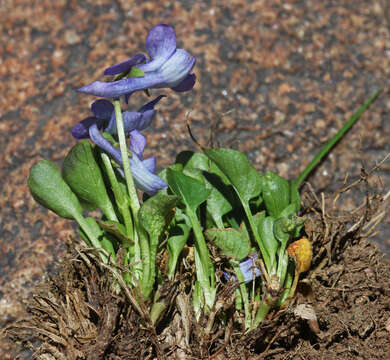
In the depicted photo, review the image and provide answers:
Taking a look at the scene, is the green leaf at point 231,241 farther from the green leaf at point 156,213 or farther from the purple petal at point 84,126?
the purple petal at point 84,126

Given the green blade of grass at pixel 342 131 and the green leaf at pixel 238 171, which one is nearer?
the green leaf at pixel 238 171

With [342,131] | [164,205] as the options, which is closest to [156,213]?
[164,205]

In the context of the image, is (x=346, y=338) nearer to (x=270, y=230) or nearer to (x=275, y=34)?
(x=270, y=230)

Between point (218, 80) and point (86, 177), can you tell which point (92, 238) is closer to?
point (86, 177)

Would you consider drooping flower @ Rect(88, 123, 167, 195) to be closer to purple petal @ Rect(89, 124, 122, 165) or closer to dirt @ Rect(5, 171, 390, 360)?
purple petal @ Rect(89, 124, 122, 165)

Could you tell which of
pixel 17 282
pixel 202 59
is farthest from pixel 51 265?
pixel 202 59

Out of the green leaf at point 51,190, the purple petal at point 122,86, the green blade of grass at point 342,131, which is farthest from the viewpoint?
the green blade of grass at point 342,131

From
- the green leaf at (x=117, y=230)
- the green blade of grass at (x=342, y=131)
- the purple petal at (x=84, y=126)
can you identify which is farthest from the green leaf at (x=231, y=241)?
the green blade of grass at (x=342, y=131)
